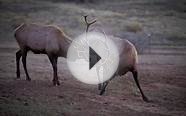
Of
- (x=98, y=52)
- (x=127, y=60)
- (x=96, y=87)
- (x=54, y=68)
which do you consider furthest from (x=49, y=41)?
(x=127, y=60)

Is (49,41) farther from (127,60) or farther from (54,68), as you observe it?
(127,60)

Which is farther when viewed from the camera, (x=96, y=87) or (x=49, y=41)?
(x=96, y=87)

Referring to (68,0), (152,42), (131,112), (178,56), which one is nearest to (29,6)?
(68,0)

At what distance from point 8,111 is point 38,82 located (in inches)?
160

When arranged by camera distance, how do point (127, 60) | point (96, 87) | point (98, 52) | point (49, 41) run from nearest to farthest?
point (127, 60) < point (98, 52) < point (49, 41) < point (96, 87)

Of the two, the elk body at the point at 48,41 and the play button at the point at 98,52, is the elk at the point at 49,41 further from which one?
the play button at the point at 98,52

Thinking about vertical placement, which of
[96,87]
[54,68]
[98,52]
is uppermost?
[98,52]

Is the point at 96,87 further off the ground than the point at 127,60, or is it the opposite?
the point at 127,60

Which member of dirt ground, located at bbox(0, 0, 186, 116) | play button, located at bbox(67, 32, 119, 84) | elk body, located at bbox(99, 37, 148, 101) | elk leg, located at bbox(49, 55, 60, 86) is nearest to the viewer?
dirt ground, located at bbox(0, 0, 186, 116)

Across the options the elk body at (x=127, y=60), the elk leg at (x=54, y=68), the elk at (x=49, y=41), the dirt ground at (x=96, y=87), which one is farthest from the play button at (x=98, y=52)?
the dirt ground at (x=96, y=87)

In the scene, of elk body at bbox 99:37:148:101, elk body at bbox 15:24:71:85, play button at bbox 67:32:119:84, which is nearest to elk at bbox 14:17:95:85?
elk body at bbox 15:24:71:85

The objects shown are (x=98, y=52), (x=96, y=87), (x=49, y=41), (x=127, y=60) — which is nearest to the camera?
(x=127, y=60)

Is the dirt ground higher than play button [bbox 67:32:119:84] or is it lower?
lower

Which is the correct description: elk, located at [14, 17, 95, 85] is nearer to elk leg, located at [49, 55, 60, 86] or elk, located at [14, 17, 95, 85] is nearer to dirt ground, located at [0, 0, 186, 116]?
elk leg, located at [49, 55, 60, 86]
